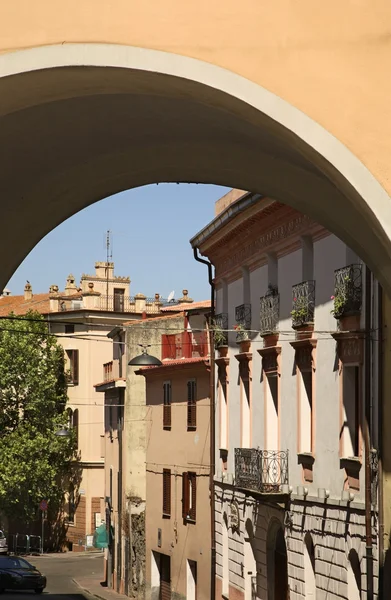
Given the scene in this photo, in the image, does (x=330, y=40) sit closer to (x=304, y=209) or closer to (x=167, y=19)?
(x=167, y=19)

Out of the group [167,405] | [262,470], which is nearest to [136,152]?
[262,470]

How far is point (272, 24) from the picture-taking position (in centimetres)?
715

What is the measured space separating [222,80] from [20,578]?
38173mm

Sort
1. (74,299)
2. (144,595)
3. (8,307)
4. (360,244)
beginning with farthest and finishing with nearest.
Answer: (8,307)
(74,299)
(144,595)
(360,244)

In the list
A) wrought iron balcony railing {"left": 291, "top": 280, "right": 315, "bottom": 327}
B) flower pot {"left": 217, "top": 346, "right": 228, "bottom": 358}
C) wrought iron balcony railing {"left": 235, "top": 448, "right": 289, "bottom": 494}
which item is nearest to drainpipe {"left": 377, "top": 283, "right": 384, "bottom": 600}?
wrought iron balcony railing {"left": 291, "top": 280, "right": 315, "bottom": 327}

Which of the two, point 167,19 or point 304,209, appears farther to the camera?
point 304,209

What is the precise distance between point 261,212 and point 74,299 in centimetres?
4800

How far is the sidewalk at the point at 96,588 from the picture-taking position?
150 feet

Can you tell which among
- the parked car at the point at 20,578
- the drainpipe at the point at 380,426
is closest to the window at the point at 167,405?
the parked car at the point at 20,578

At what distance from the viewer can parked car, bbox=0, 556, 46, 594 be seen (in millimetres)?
43094

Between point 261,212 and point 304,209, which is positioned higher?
point 261,212

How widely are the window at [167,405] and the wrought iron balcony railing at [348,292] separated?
747 inches

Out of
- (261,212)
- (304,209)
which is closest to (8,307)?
(261,212)

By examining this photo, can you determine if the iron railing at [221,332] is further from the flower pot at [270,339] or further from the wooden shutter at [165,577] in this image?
the wooden shutter at [165,577]
